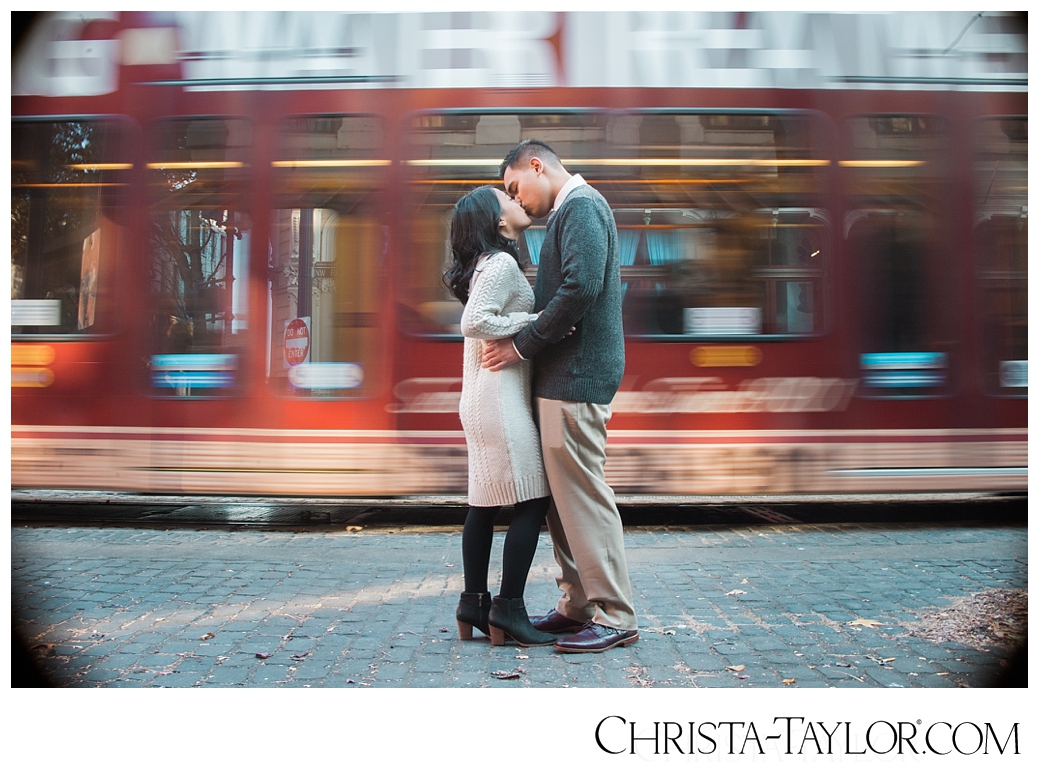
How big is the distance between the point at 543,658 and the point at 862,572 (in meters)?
2.10

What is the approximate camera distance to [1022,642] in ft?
9.68

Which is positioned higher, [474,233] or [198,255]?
[198,255]

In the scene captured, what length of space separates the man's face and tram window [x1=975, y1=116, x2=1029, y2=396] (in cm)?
381

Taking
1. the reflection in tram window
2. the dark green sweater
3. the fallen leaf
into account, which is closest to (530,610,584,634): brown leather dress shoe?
the dark green sweater

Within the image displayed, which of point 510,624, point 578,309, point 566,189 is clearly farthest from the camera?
point 566,189

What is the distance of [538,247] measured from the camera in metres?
5.43

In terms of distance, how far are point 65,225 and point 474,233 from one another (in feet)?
13.0

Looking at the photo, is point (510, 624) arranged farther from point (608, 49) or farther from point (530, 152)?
point (608, 49)

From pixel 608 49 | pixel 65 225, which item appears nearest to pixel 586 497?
pixel 608 49

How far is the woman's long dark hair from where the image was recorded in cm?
287

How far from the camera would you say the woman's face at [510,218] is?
293cm

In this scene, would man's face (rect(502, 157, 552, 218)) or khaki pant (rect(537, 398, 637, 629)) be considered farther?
man's face (rect(502, 157, 552, 218))

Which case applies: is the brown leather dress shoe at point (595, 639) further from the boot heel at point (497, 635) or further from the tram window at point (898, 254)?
the tram window at point (898, 254)

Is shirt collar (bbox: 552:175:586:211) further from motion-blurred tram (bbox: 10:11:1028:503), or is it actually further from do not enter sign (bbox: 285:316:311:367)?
do not enter sign (bbox: 285:316:311:367)
